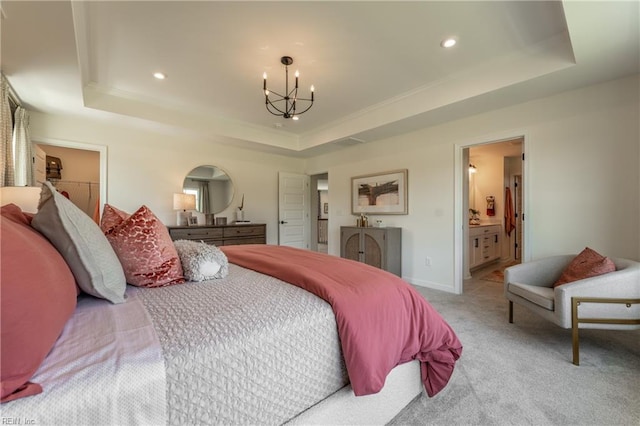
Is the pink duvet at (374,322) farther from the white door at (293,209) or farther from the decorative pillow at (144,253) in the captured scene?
the white door at (293,209)

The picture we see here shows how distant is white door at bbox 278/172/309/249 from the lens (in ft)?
18.2

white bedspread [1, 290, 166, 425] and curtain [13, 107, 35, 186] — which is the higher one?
curtain [13, 107, 35, 186]

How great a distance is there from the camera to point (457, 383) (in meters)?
1.67

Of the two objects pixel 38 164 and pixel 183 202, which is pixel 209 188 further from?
pixel 38 164

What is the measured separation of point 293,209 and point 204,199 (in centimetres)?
182

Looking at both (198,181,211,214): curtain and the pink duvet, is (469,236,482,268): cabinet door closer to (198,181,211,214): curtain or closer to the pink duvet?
the pink duvet

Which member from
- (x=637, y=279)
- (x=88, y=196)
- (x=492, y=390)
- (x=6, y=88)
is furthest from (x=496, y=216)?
(x=88, y=196)

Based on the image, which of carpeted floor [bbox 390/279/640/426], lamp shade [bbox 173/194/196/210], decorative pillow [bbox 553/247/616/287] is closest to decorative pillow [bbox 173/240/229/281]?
carpeted floor [bbox 390/279/640/426]

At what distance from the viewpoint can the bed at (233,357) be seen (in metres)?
0.66

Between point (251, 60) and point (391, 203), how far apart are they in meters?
2.83

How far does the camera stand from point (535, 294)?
2.17 m

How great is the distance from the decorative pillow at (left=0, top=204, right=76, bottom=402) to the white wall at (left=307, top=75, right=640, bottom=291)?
3.79m

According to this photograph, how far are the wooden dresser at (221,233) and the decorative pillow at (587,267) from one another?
393 cm

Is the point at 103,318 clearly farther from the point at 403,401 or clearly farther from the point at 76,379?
the point at 403,401
